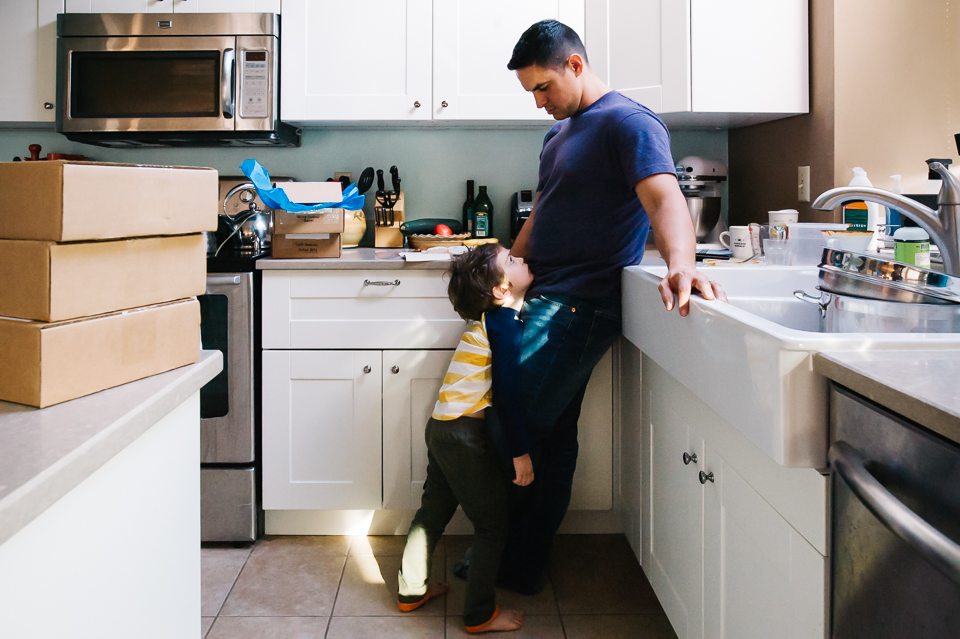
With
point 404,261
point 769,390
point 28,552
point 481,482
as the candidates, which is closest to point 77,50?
point 404,261

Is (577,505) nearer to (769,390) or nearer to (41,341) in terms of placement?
(769,390)

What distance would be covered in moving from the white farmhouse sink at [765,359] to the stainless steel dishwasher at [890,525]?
32 mm

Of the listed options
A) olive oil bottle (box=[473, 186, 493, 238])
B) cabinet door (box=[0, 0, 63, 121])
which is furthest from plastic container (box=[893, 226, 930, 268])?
cabinet door (box=[0, 0, 63, 121])

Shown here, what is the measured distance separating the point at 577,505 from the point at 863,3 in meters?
1.66

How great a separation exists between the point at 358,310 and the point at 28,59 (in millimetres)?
1493

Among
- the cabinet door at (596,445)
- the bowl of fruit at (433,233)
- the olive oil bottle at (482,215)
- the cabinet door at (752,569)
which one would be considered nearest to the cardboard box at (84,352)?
the cabinet door at (752,569)

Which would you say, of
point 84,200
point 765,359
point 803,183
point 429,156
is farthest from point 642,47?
point 84,200

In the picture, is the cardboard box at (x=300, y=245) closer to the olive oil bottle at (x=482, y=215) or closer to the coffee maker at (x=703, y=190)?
the olive oil bottle at (x=482, y=215)

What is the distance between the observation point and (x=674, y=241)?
142 centimetres

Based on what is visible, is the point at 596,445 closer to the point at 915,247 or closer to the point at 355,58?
the point at 915,247

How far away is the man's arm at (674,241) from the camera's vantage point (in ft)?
4.00

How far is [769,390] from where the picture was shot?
2.74ft

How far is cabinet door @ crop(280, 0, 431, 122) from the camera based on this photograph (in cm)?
241

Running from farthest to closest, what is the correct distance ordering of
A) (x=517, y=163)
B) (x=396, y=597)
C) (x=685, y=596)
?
1. (x=517, y=163)
2. (x=396, y=597)
3. (x=685, y=596)
